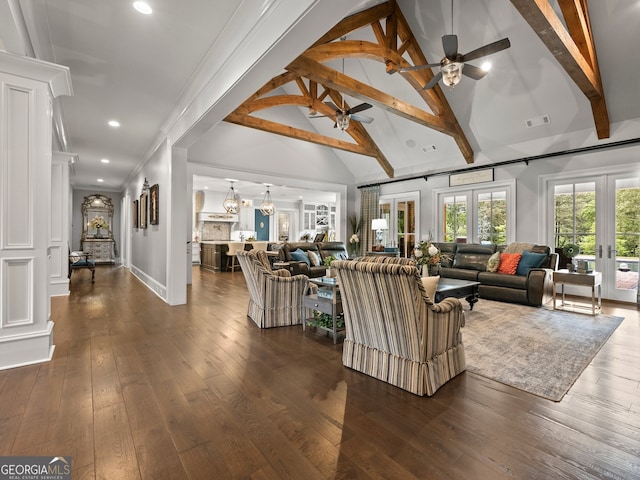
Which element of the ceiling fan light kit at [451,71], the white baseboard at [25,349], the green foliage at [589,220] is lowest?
the white baseboard at [25,349]

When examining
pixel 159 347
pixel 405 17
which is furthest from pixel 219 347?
pixel 405 17

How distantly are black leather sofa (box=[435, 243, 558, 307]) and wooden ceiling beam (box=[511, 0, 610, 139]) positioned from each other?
8.36ft

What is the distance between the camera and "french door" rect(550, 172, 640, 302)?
5.29 m

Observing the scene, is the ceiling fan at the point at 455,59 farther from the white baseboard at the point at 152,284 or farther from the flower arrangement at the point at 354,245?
the flower arrangement at the point at 354,245

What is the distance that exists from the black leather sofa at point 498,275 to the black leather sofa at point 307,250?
2307 mm

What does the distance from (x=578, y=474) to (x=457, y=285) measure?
303 cm

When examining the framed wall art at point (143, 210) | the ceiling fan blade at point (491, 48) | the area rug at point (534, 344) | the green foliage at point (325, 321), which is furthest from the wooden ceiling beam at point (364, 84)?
the area rug at point (534, 344)

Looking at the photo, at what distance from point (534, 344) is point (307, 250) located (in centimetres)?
475

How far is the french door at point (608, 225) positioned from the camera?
5289 mm

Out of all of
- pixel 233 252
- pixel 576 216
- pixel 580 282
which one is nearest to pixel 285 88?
pixel 233 252

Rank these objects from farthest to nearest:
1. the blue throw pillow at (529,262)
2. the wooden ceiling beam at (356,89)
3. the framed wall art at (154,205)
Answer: the framed wall art at (154,205) → the blue throw pillow at (529,262) → the wooden ceiling beam at (356,89)

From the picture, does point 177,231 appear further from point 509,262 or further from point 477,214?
point 477,214

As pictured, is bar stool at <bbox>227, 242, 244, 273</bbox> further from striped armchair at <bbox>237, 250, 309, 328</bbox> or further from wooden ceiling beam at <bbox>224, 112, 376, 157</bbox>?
striped armchair at <bbox>237, 250, 309, 328</bbox>

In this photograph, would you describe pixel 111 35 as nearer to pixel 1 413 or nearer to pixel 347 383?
pixel 1 413
